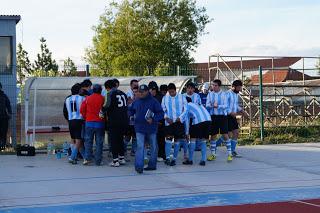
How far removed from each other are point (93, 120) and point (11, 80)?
7.55 meters

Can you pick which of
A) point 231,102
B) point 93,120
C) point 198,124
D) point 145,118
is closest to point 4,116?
point 93,120

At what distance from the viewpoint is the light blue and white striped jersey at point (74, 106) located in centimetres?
1378

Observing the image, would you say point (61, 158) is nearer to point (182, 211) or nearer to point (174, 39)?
point (182, 211)

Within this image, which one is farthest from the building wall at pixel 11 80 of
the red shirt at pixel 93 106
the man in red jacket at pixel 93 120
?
the red shirt at pixel 93 106

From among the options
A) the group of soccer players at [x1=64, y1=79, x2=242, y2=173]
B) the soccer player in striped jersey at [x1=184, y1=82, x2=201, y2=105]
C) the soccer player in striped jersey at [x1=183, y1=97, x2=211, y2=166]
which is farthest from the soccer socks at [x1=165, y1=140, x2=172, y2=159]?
the soccer player in striped jersey at [x1=184, y1=82, x2=201, y2=105]

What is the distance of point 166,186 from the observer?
10742mm

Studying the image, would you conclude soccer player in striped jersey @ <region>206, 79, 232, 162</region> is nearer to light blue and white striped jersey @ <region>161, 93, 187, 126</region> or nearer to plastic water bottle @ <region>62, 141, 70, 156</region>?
light blue and white striped jersey @ <region>161, 93, 187, 126</region>

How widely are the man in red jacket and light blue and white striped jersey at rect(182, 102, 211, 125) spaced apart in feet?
6.64

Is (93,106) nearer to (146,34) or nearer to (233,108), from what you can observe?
(233,108)

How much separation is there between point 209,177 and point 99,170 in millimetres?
2555

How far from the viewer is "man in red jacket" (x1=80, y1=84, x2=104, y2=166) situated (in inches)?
524

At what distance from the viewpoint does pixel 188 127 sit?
44.4ft

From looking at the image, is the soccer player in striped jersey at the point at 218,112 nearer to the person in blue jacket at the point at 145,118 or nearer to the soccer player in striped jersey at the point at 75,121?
the person in blue jacket at the point at 145,118

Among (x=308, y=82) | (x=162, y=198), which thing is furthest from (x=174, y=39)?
(x=162, y=198)
